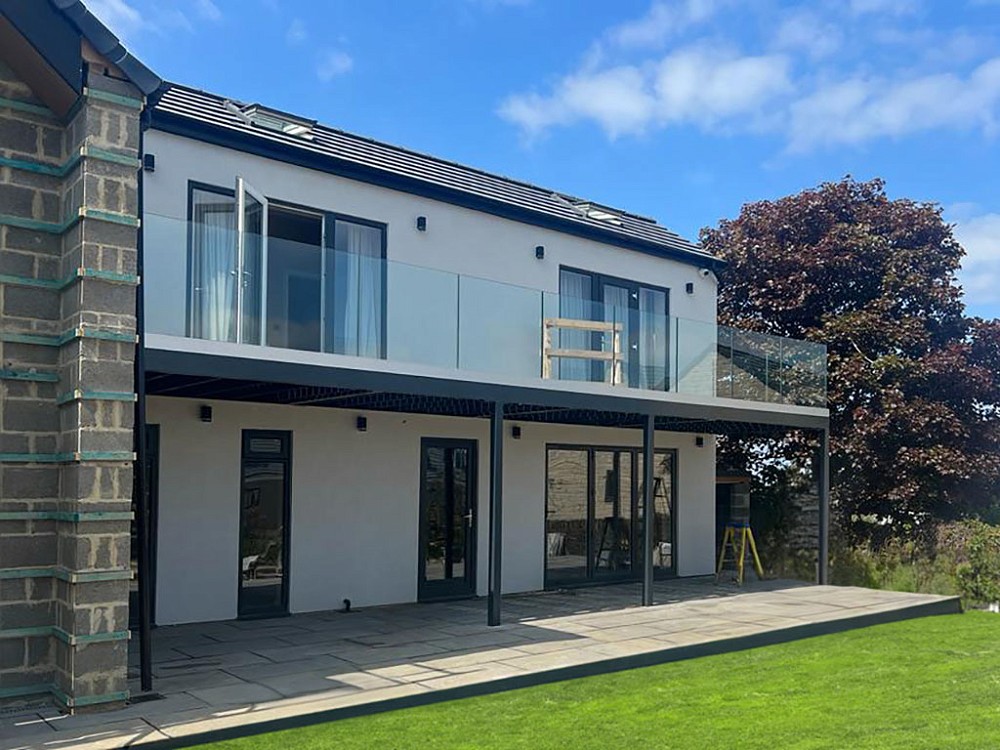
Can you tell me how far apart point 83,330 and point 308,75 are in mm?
9184

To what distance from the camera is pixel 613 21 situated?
15.4 meters

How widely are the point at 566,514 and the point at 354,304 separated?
19.6ft

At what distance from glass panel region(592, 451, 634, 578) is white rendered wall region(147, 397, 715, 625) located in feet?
1.39

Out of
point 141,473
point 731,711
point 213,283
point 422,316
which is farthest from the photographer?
point 422,316

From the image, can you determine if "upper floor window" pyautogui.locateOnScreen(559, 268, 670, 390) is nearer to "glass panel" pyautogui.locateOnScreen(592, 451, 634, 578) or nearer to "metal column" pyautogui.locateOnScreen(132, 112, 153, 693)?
"glass panel" pyautogui.locateOnScreen(592, 451, 634, 578)

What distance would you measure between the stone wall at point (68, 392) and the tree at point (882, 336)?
14.6 metres

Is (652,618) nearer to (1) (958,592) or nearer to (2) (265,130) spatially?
(1) (958,592)

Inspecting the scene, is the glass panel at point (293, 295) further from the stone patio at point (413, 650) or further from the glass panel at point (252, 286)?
the stone patio at point (413, 650)

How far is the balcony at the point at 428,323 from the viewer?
8.23 metres

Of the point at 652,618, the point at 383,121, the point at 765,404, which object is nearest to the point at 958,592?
the point at 765,404

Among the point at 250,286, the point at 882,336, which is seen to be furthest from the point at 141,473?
the point at 882,336

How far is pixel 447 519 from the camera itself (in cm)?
1273

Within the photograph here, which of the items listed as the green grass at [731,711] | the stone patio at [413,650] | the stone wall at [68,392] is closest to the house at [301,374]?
the stone wall at [68,392]

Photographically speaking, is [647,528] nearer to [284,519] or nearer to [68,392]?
[284,519]
